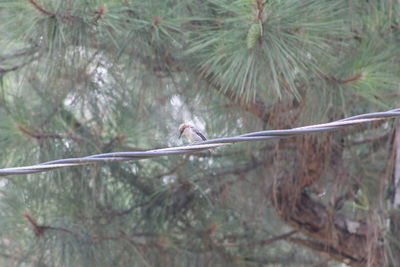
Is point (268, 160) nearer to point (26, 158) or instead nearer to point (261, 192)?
point (261, 192)

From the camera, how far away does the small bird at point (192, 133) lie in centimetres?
→ 313

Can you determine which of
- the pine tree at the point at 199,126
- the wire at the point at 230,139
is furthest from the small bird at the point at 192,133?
the wire at the point at 230,139

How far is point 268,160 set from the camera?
3.48 m

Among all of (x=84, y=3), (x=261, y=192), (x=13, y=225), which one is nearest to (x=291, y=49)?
(x=84, y=3)

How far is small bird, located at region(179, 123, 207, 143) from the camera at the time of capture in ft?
10.3

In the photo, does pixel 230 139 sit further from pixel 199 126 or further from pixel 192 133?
pixel 199 126

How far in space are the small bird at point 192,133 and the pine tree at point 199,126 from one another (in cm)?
12

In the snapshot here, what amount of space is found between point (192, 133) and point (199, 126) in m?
0.40

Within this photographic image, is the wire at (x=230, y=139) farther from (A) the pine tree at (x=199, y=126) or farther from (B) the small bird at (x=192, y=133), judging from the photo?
(B) the small bird at (x=192, y=133)

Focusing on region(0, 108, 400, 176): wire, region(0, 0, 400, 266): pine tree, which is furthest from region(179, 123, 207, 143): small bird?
region(0, 108, 400, 176): wire

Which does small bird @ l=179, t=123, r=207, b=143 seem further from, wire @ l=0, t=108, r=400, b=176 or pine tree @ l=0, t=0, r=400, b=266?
wire @ l=0, t=108, r=400, b=176

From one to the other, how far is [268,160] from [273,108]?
405mm

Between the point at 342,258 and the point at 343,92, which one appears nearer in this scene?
the point at 343,92

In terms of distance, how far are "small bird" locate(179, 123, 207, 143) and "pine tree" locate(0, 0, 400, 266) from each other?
0.12m
